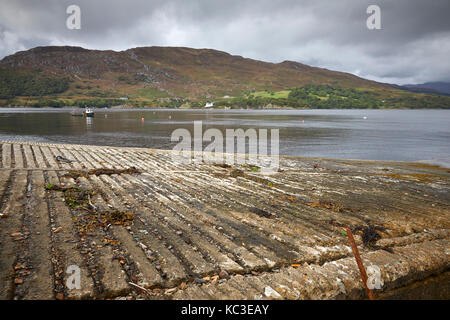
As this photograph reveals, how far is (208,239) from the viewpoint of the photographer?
4488 mm

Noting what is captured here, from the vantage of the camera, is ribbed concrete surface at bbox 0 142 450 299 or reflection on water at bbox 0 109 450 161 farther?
reflection on water at bbox 0 109 450 161

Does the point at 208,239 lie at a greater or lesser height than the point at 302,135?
lesser

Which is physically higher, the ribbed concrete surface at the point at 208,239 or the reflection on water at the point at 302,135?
the reflection on water at the point at 302,135

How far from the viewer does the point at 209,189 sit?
25.3 ft

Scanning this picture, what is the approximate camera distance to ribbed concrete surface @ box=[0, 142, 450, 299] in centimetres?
329

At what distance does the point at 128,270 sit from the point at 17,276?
1368mm

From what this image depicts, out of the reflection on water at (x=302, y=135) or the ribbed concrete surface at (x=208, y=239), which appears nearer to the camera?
the ribbed concrete surface at (x=208, y=239)

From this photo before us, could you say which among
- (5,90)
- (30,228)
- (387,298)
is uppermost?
(5,90)

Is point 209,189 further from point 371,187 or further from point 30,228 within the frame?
point 371,187

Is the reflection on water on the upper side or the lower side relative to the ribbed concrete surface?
upper

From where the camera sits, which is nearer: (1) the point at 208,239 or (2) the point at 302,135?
(1) the point at 208,239

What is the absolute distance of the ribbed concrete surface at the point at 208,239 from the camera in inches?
130
